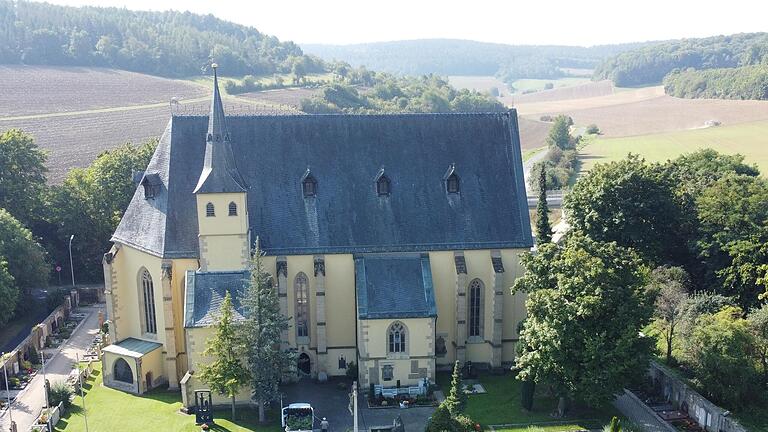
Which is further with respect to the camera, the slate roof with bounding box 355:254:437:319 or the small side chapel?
the slate roof with bounding box 355:254:437:319

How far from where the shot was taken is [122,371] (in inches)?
1941

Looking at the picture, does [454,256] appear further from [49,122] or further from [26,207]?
[49,122]

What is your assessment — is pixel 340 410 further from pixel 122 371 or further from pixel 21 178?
pixel 21 178

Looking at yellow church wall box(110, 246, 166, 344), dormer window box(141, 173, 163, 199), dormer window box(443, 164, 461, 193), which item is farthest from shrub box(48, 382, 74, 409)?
dormer window box(443, 164, 461, 193)

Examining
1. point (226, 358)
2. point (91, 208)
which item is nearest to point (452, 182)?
point (226, 358)

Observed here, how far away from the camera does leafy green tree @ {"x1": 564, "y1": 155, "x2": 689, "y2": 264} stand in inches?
2147

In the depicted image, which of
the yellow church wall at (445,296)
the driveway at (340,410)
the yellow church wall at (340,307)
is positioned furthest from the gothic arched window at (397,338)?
the yellow church wall at (445,296)

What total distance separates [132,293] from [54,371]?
950 cm

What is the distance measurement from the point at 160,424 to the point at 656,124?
131772 mm

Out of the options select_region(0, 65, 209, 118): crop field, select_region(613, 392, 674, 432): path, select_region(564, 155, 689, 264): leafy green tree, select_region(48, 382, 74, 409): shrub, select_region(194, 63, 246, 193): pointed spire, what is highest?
select_region(0, 65, 209, 118): crop field

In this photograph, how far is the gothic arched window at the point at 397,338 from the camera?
48.0 meters

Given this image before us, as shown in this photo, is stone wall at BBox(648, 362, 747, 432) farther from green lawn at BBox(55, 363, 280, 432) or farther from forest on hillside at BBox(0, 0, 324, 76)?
forest on hillside at BBox(0, 0, 324, 76)

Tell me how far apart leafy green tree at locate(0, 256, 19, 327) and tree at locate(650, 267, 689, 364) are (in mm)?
50894

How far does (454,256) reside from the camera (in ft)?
166
